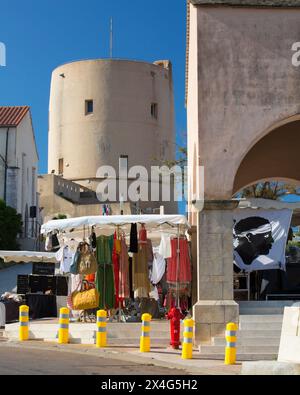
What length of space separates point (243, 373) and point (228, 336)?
2.77 metres

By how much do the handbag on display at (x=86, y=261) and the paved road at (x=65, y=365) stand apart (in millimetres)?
3624

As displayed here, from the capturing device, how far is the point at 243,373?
11289mm

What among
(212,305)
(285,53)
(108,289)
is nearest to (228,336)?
(212,305)

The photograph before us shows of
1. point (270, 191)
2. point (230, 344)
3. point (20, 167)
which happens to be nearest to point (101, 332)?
point (230, 344)

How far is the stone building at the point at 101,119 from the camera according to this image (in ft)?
211

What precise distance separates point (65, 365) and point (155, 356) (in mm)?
2665

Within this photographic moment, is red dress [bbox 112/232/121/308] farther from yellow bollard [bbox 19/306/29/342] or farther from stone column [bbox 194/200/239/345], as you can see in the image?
stone column [bbox 194/200/239/345]

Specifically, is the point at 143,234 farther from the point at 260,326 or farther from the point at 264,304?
the point at 260,326

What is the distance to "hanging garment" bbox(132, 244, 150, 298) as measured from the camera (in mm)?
19266

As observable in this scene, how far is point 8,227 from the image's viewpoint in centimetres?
4691

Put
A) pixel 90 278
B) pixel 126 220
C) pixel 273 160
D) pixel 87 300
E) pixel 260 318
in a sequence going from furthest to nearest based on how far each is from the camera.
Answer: pixel 273 160, pixel 90 278, pixel 87 300, pixel 126 220, pixel 260 318

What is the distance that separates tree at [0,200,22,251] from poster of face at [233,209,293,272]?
28647mm

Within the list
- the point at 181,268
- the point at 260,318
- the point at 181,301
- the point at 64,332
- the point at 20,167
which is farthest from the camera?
the point at 20,167

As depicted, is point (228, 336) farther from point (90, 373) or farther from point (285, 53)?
point (285, 53)
